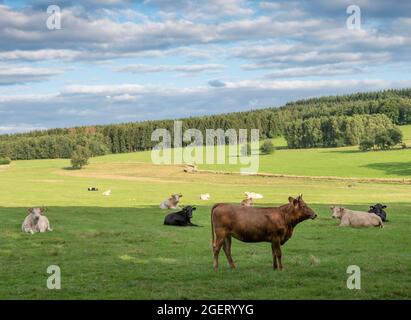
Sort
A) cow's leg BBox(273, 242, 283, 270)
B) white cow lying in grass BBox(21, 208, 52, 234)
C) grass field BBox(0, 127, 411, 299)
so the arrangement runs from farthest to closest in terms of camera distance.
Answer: white cow lying in grass BBox(21, 208, 52, 234), cow's leg BBox(273, 242, 283, 270), grass field BBox(0, 127, 411, 299)

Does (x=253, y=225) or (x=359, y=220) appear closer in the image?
(x=253, y=225)

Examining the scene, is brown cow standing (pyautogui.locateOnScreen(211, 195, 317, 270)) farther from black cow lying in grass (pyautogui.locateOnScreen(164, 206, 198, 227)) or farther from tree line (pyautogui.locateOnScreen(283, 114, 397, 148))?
tree line (pyautogui.locateOnScreen(283, 114, 397, 148))

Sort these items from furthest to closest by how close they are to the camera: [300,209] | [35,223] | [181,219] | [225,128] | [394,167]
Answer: [225,128]
[394,167]
[181,219]
[35,223]
[300,209]

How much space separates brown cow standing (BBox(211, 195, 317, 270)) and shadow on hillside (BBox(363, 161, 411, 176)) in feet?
273

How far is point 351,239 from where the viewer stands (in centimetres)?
2181

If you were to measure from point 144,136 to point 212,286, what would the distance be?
182132 mm

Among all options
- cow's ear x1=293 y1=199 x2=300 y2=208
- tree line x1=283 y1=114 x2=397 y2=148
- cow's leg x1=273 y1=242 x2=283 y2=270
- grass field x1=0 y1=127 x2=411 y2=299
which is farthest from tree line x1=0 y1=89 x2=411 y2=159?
cow's leg x1=273 y1=242 x2=283 y2=270

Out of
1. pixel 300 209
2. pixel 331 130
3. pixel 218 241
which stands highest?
pixel 331 130

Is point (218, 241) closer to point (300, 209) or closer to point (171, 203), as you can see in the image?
point (300, 209)

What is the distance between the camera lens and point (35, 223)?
24969mm

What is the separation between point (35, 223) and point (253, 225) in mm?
13298

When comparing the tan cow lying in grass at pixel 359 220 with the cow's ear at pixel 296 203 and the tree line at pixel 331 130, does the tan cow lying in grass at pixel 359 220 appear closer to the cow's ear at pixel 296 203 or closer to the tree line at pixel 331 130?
the cow's ear at pixel 296 203

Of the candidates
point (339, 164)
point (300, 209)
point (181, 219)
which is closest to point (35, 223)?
point (181, 219)

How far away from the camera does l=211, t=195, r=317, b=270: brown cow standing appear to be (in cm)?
1520
